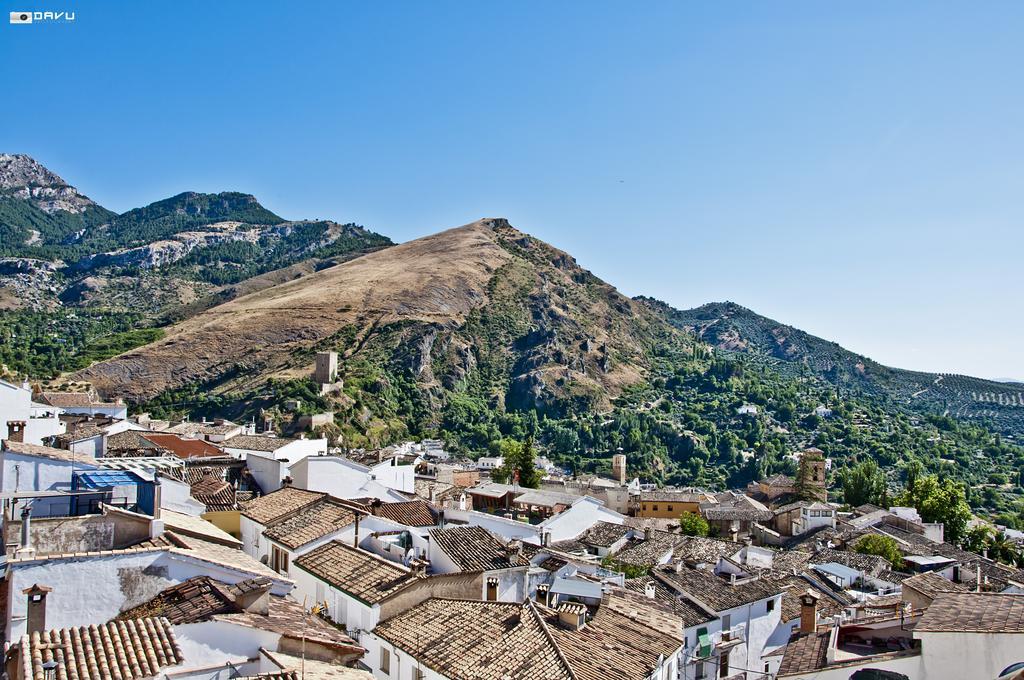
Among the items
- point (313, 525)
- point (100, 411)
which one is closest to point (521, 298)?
point (100, 411)

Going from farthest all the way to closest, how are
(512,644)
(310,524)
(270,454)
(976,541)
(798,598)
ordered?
(976,541) < (270,454) < (798,598) < (310,524) < (512,644)

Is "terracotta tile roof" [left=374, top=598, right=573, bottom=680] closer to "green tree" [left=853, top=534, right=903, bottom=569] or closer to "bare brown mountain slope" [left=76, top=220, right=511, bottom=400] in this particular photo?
"green tree" [left=853, top=534, right=903, bottom=569]

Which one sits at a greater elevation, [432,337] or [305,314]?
[305,314]

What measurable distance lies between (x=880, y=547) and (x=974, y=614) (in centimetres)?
3328

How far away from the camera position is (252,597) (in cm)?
1198

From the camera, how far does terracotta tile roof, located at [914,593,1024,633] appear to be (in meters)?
11.8

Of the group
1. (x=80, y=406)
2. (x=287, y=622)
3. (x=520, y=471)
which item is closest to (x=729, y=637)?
(x=287, y=622)

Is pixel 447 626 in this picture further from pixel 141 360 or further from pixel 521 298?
pixel 521 298

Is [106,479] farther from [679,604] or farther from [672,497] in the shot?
[672,497]

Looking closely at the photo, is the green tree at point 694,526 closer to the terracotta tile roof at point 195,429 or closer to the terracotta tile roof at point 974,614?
the terracotta tile roof at point 195,429

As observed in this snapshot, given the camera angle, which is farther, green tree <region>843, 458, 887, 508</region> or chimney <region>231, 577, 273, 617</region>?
green tree <region>843, 458, 887, 508</region>

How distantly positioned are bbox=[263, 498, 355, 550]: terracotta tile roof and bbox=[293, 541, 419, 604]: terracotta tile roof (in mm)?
482

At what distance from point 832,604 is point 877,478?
191ft

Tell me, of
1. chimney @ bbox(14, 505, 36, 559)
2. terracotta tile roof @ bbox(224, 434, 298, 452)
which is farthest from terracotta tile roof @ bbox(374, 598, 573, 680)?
terracotta tile roof @ bbox(224, 434, 298, 452)
